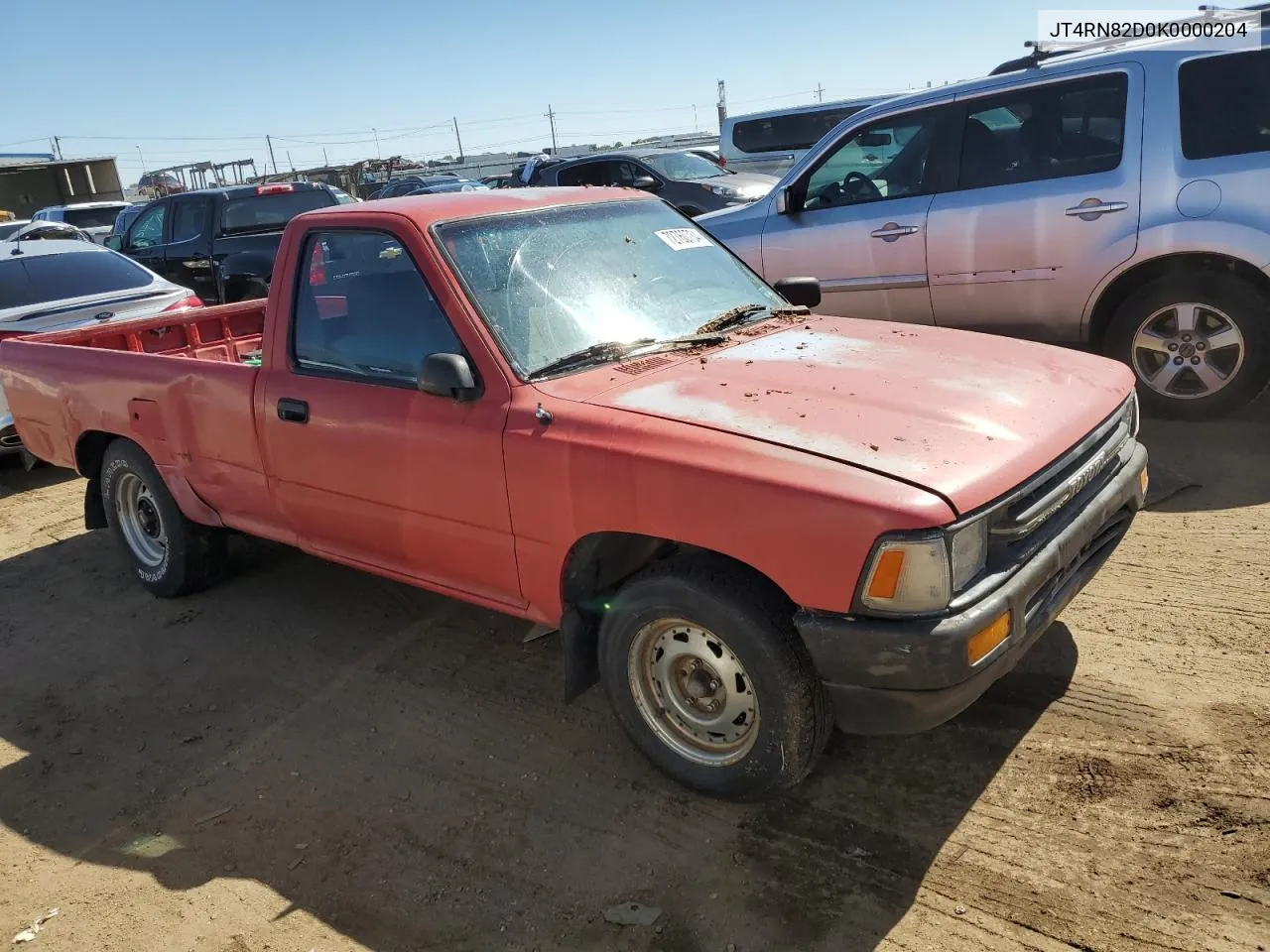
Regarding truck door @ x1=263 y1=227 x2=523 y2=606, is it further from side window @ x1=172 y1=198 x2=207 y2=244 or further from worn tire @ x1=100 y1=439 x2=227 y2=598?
side window @ x1=172 y1=198 x2=207 y2=244

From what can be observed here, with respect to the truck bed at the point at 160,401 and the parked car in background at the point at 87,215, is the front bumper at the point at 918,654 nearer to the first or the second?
the truck bed at the point at 160,401

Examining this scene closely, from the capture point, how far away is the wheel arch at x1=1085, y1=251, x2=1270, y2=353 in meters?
5.21

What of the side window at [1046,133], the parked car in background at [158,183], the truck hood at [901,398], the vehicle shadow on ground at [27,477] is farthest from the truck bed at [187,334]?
the parked car in background at [158,183]

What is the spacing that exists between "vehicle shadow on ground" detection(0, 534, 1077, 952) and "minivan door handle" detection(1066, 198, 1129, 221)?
298 cm

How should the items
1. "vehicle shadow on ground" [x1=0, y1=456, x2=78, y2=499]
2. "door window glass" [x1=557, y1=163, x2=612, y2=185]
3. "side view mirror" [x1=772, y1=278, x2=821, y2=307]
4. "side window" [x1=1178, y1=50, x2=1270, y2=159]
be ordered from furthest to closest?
"door window glass" [x1=557, y1=163, x2=612, y2=185]
"vehicle shadow on ground" [x1=0, y1=456, x2=78, y2=499]
"side window" [x1=1178, y1=50, x2=1270, y2=159]
"side view mirror" [x1=772, y1=278, x2=821, y2=307]

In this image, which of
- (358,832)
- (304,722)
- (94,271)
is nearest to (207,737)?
(304,722)

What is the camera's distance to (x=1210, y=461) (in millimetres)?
5078

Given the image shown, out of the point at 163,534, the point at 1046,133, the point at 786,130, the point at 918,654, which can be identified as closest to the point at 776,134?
the point at 786,130

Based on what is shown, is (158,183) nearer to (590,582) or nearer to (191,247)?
(191,247)

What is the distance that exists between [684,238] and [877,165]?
3070mm

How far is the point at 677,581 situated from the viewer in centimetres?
277

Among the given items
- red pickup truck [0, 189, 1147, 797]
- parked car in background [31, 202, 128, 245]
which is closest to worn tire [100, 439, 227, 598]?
red pickup truck [0, 189, 1147, 797]

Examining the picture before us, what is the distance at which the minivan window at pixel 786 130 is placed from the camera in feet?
57.2

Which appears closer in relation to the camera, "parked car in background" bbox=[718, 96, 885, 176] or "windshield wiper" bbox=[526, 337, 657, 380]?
"windshield wiper" bbox=[526, 337, 657, 380]
